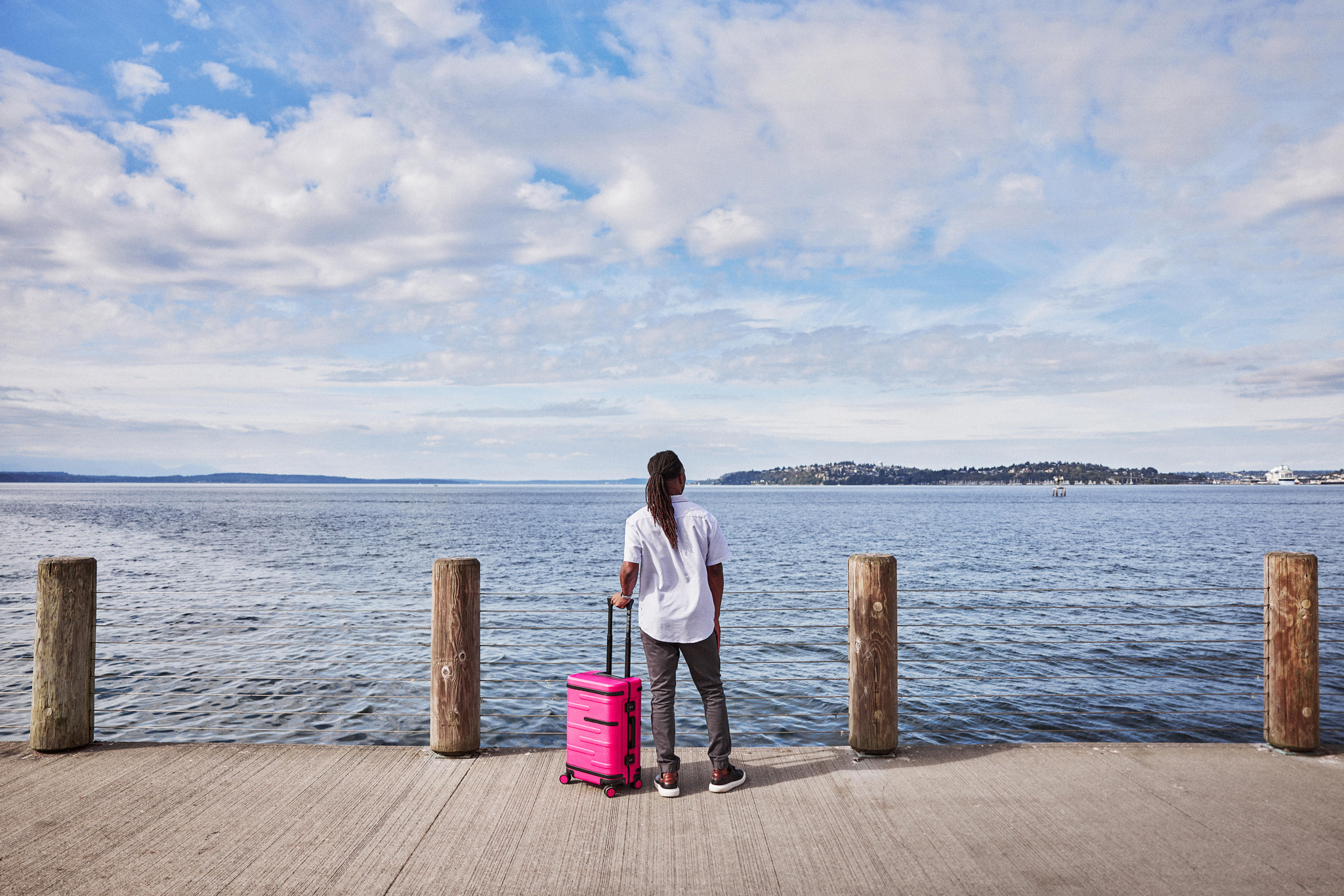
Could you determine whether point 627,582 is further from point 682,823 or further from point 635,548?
point 682,823

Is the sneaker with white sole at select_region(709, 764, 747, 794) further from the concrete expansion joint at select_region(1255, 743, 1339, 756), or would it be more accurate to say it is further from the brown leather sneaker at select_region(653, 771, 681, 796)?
the concrete expansion joint at select_region(1255, 743, 1339, 756)

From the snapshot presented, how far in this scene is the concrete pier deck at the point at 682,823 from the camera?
340 cm

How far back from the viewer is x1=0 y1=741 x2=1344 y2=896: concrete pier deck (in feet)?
11.2

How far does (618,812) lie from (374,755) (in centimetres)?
176

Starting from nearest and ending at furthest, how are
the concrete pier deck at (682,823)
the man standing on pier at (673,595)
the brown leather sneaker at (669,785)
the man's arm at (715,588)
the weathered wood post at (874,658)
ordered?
the concrete pier deck at (682,823)
the brown leather sneaker at (669,785)
the man standing on pier at (673,595)
the man's arm at (715,588)
the weathered wood post at (874,658)

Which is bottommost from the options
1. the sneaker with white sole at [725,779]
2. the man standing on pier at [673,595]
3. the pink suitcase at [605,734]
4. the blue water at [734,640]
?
the blue water at [734,640]

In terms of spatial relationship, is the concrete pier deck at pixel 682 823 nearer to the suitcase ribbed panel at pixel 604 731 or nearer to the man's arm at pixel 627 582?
the suitcase ribbed panel at pixel 604 731

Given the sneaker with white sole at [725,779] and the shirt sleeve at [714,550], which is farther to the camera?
the shirt sleeve at [714,550]

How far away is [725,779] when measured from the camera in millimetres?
4418

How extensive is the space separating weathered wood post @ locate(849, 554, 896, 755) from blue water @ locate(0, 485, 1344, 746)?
54cm

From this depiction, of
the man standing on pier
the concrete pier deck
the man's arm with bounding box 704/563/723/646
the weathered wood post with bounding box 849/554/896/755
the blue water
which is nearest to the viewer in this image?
the concrete pier deck

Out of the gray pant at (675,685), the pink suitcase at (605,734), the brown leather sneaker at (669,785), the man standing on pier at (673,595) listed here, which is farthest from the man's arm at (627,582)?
the brown leather sneaker at (669,785)

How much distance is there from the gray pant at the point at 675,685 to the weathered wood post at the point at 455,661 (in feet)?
3.77

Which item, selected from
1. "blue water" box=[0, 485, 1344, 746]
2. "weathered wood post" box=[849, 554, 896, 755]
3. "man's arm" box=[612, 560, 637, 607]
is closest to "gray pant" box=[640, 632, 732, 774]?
"man's arm" box=[612, 560, 637, 607]
